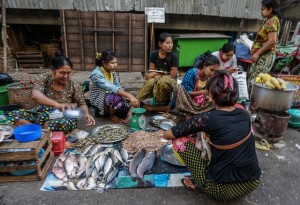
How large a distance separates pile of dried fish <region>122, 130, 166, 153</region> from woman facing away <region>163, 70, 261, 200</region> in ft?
3.35

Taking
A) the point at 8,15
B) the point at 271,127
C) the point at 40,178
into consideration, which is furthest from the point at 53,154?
the point at 8,15

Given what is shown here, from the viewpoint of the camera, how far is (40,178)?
2262 mm

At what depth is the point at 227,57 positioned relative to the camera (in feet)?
12.9

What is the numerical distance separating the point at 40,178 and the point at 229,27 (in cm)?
716

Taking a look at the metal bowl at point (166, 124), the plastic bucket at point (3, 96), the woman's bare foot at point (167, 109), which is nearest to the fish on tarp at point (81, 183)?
the metal bowl at point (166, 124)

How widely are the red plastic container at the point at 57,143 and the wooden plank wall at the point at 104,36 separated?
4.01 metres

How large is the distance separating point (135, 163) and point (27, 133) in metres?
1.22

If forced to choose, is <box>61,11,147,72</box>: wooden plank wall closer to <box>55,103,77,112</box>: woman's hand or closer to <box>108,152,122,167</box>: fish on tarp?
<box>55,103,77,112</box>: woman's hand

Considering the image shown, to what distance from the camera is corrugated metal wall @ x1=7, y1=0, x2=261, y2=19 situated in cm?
596

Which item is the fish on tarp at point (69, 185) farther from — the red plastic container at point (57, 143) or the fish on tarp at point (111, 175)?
the red plastic container at point (57, 143)

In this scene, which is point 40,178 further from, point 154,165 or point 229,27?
point 229,27


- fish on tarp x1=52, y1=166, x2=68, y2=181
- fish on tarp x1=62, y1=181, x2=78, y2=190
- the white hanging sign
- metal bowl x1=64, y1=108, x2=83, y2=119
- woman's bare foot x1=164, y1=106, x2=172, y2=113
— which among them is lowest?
fish on tarp x1=62, y1=181, x2=78, y2=190

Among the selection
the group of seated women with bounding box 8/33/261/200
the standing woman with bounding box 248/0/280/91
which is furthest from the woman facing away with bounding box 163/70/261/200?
the standing woman with bounding box 248/0/280/91

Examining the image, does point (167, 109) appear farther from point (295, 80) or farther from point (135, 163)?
point (295, 80)
